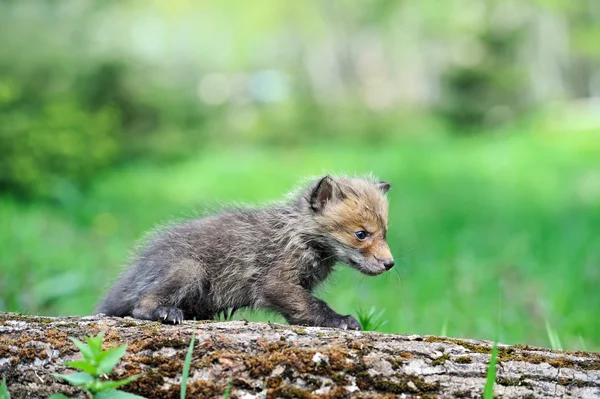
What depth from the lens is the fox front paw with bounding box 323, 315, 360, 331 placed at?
4.28m

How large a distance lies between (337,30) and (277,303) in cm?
3100

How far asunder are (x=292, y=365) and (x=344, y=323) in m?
1.02

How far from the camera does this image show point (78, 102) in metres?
15.2

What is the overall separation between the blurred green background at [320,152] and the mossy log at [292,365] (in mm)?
1133

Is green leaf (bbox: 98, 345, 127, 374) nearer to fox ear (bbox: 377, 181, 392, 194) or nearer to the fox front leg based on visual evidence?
the fox front leg

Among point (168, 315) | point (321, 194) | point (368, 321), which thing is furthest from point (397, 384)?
point (321, 194)

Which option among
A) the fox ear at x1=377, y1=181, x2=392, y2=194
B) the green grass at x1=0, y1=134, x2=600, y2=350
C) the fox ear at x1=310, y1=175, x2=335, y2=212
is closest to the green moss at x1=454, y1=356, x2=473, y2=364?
the green grass at x1=0, y1=134, x2=600, y2=350

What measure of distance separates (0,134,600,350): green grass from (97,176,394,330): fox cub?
423 millimetres

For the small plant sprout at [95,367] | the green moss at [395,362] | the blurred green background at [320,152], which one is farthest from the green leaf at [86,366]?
the blurred green background at [320,152]

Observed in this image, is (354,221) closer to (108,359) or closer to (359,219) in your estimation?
(359,219)

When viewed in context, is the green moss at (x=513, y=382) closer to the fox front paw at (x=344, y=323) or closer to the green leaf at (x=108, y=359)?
the fox front paw at (x=344, y=323)

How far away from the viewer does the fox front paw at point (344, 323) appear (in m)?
4.28

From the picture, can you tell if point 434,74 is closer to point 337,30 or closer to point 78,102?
point 337,30

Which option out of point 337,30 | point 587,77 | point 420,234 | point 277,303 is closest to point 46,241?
point 420,234
